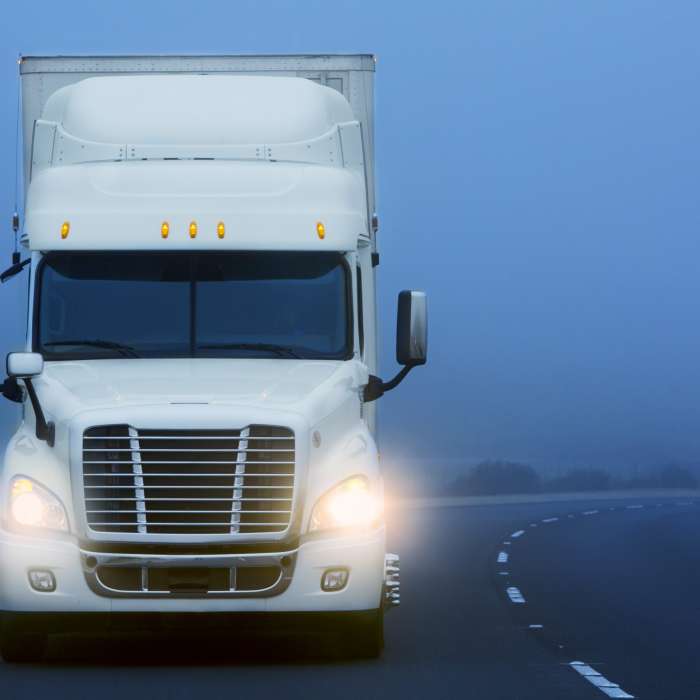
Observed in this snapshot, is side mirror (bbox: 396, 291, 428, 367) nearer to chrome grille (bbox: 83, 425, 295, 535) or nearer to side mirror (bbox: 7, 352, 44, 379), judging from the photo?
chrome grille (bbox: 83, 425, 295, 535)

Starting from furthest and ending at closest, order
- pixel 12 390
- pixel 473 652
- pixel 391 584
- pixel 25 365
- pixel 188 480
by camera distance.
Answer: pixel 473 652
pixel 391 584
pixel 12 390
pixel 25 365
pixel 188 480

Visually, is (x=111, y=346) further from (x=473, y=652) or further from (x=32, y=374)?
(x=473, y=652)

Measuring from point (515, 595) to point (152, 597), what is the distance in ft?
29.3

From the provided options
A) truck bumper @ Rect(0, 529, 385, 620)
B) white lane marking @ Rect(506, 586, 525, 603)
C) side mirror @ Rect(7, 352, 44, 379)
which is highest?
side mirror @ Rect(7, 352, 44, 379)

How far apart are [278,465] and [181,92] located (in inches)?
153

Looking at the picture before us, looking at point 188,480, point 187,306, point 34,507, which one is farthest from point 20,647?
point 187,306

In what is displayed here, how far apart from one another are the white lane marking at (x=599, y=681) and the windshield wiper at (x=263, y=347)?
303cm

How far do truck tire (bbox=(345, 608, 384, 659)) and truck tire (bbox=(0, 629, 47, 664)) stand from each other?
2.21 meters

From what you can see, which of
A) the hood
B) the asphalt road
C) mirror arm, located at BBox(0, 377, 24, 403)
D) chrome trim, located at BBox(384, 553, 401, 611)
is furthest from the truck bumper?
mirror arm, located at BBox(0, 377, 24, 403)

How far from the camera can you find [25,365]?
1354cm

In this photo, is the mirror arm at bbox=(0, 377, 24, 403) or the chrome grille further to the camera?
the mirror arm at bbox=(0, 377, 24, 403)

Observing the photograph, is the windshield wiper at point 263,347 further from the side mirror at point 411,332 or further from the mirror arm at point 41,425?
the mirror arm at point 41,425

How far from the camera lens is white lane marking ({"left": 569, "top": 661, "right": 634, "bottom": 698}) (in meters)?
12.2

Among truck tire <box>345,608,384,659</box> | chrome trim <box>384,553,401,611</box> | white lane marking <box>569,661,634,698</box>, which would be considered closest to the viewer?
white lane marking <box>569,661,634,698</box>
